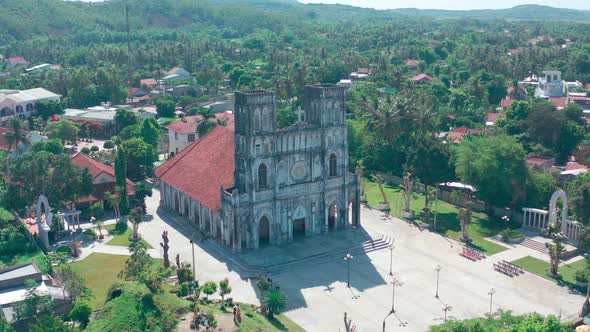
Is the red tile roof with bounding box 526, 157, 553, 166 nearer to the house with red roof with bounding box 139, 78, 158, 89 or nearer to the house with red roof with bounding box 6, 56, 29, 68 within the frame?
the house with red roof with bounding box 139, 78, 158, 89

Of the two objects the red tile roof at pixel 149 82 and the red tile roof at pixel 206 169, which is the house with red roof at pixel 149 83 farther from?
the red tile roof at pixel 206 169

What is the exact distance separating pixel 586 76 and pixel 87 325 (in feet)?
466

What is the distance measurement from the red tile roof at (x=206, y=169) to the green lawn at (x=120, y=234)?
6.50 meters

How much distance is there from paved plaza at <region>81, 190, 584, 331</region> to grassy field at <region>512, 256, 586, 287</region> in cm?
90

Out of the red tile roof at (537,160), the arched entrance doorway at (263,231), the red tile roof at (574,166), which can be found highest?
the red tile roof at (537,160)

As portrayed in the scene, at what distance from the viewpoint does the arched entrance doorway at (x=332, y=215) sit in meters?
63.5

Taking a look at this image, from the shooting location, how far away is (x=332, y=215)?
64500mm

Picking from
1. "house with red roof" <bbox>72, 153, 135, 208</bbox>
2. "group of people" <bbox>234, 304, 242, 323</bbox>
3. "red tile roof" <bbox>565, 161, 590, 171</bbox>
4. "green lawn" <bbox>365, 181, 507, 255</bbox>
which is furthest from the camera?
"red tile roof" <bbox>565, 161, 590, 171</bbox>

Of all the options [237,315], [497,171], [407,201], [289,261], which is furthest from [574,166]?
[237,315]

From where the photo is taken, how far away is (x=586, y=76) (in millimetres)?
154375

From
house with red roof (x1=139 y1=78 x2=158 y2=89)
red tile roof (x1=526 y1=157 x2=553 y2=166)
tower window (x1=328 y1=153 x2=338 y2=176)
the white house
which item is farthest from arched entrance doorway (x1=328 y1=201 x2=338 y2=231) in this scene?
house with red roof (x1=139 y1=78 x2=158 y2=89)

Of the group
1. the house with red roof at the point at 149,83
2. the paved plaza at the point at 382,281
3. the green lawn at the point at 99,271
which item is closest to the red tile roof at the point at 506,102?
the paved plaza at the point at 382,281

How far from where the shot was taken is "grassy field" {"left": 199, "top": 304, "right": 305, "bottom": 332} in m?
43.4

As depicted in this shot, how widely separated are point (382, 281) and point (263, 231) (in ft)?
41.2
